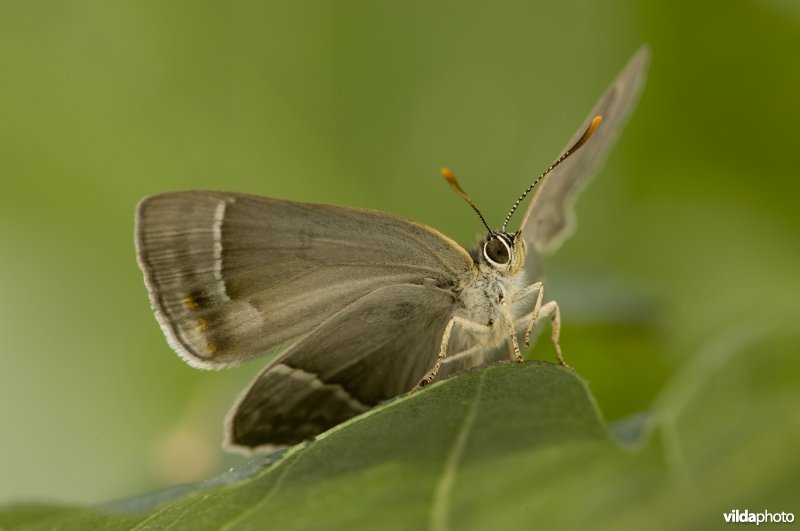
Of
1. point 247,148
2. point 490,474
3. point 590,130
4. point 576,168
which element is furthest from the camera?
point 247,148

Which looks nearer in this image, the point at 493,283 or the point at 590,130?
the point at 590,130

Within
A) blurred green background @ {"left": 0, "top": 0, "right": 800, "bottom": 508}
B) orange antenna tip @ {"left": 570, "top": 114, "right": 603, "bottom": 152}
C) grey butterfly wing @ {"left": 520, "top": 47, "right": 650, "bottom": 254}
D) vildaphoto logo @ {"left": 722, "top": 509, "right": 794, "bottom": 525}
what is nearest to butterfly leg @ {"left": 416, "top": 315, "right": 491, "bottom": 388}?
grey butterfly wing @ {"left": 520, "top": 47, "right": 650, "bottom": 254}

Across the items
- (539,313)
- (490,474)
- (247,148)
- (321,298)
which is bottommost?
(490,474)

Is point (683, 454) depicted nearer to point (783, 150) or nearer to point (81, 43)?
point (783, 150)

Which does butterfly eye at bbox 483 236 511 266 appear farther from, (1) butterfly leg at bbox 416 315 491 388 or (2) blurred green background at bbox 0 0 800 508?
(2) blurred green background at bbox 0 0 800 508

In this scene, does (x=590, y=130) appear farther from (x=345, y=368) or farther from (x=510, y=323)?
(x=345, y=368)

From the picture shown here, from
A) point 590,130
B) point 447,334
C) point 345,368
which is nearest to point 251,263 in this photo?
point 345,368
